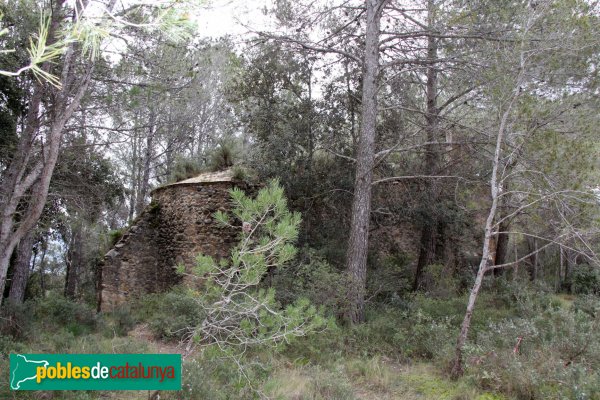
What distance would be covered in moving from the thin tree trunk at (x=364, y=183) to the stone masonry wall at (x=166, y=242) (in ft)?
11.7

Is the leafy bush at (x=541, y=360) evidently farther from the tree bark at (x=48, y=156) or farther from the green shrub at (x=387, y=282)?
the tree bark at (x=48, y=156)

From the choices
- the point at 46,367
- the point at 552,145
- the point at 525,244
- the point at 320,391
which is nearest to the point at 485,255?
the point at 552,145

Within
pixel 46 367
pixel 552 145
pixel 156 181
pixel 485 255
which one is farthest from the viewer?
pixel 156 181

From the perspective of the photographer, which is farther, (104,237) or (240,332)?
(104,237)

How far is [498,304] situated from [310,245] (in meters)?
4.30

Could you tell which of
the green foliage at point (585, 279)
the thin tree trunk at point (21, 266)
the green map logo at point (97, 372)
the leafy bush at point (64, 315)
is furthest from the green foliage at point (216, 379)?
the green foliage at point (585, 279)

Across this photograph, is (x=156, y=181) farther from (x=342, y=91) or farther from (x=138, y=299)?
(x=342, y=91)

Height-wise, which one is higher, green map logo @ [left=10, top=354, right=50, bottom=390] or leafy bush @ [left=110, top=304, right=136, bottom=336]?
green map logo @ [left=10, top=354, right=50, bottom=390]

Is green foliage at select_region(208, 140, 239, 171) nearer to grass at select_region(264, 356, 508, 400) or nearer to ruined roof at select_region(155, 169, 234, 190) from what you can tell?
ruined roof at select_region(155, 169, 234, 190)

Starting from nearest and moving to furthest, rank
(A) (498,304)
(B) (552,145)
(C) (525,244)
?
(B) (552,145) → (A) (498,304) → (C) (525,244)

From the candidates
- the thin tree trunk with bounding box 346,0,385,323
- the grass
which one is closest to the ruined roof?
the thin tree trunk with bounding box 346,0,385,323

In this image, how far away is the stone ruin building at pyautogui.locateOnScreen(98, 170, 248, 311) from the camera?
10320mm

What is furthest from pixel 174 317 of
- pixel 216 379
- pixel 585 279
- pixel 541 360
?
pixel 585 279

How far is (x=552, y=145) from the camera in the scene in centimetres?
641
